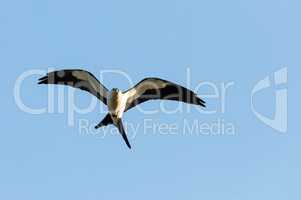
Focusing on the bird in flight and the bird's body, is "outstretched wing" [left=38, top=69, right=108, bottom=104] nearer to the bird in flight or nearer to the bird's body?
the bird in flight

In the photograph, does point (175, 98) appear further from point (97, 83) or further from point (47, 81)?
point (47, 81)

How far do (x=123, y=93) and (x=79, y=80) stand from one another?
167cm

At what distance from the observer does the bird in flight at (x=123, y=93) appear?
14672 mm

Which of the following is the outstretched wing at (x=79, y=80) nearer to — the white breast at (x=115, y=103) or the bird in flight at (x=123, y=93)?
the bird in flight at (x=123, y=93)

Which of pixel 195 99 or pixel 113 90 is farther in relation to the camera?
pixel 195 99

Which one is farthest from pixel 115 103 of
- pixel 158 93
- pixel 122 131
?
pixel 158 93

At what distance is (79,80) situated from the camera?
1555 cm

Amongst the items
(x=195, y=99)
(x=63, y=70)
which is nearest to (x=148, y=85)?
(x=195, y=99)

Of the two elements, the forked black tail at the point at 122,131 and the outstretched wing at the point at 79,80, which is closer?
the forked black tail at the point at 122,131

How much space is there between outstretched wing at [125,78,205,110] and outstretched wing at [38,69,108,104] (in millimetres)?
846

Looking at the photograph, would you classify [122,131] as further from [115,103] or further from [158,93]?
[158,93]

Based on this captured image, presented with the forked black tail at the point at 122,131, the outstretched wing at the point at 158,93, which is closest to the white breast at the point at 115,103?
the forked black tail at the point at 122,131

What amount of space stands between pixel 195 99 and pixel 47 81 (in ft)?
14.6

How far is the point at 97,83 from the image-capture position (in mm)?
15211
